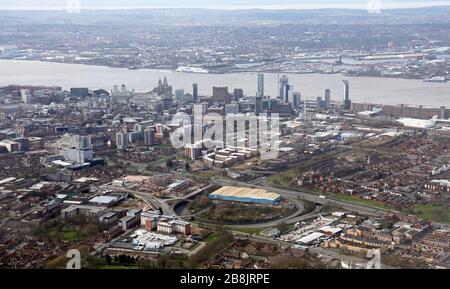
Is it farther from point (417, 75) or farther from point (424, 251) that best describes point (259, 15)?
point (424, 251)

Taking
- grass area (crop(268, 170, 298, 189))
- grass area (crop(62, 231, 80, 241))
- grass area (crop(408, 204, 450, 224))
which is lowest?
grass area (crop(268, 170, 298, 189))

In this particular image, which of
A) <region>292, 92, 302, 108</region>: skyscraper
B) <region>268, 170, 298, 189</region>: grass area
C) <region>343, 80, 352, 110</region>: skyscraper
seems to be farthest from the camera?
<region>343, 80, 352, 110</region>: skyscraper

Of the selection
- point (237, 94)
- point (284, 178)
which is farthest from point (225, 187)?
point (237, 94)

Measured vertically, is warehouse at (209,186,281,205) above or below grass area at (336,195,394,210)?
above

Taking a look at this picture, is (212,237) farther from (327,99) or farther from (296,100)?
(327,99)

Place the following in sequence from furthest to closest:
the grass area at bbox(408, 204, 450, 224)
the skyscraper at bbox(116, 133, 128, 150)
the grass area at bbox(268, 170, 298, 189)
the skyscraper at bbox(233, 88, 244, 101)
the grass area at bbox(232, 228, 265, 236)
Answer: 1. the skyscraper at bbox(233, 88, 244, 101)
2. the skyscraper at bbox(116, 133, 128, 150)
3. the grass area at bbox(268, 170, 298, 189)
4. the grass area at bbox(408, 204, 450, 224)
5. the grass area at bbox(232, 228, 265, 236)

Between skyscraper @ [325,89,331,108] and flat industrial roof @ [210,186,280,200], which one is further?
skyscraper @ [325,89,331,108]

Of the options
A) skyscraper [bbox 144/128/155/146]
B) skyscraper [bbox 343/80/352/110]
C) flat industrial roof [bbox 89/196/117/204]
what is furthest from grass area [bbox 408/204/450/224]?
skyscraper [bbox 343/80/352/110]

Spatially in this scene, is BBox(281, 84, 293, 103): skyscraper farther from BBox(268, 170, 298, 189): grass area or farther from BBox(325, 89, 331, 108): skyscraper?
BBox(268, 170, 298, 189): grass area
